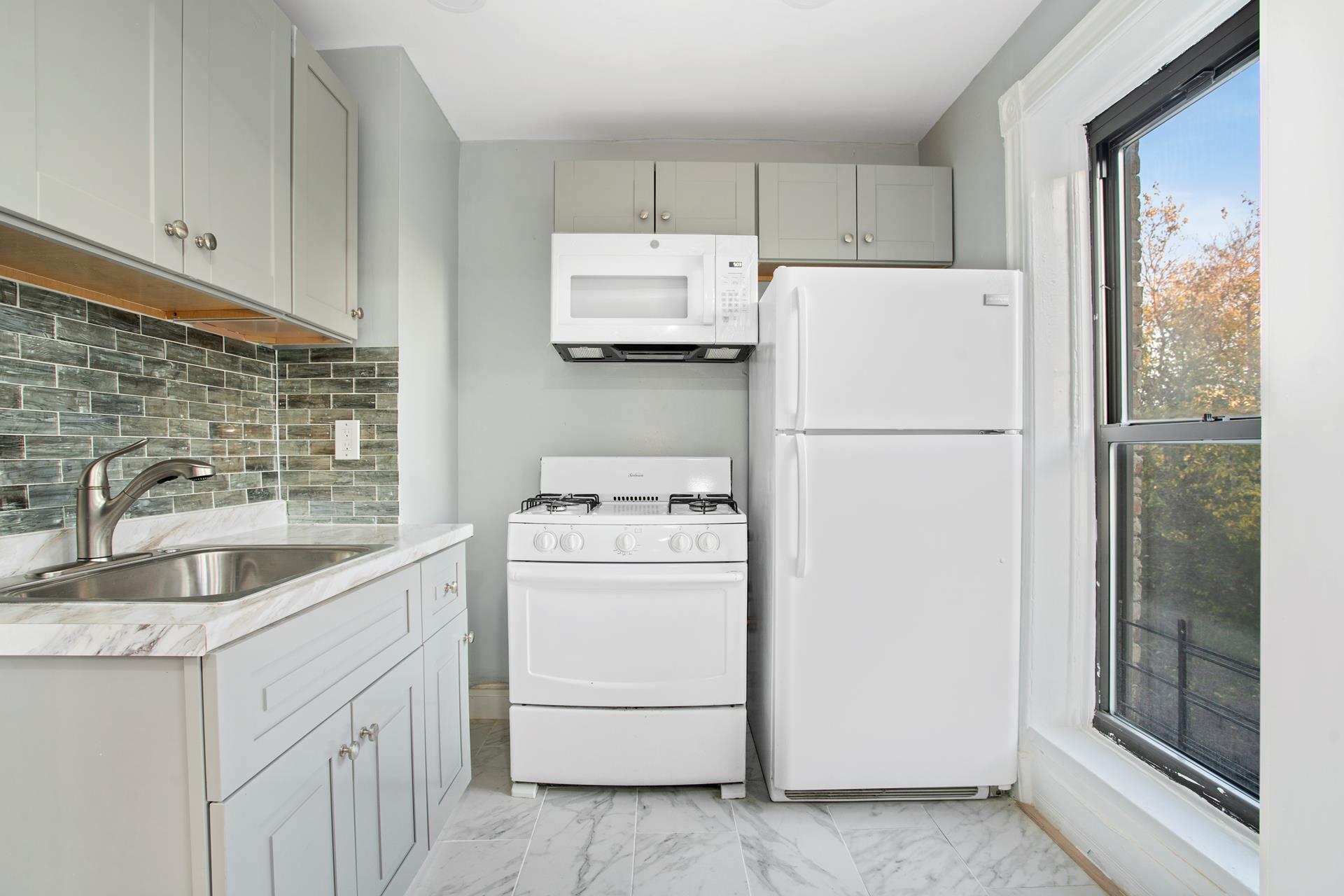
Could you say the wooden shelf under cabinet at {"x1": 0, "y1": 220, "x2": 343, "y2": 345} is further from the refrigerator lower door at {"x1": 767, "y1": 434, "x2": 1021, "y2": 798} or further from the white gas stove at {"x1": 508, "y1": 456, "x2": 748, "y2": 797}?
the refrigerator lower door at {"x1": 767, "y1": 434, "x2": 1021, "y2": 798}

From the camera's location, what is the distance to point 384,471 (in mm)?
2010

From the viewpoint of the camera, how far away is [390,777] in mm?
1398

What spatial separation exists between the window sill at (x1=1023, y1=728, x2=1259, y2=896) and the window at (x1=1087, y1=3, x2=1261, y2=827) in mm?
57

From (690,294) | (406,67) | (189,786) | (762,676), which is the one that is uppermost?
(406,67)

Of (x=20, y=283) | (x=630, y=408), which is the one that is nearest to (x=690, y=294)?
(x=630, y=408)

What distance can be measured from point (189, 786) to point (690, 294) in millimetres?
1865

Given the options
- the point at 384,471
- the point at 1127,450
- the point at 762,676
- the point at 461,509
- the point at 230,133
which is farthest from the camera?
the point at 461,509

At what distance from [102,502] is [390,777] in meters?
0.81

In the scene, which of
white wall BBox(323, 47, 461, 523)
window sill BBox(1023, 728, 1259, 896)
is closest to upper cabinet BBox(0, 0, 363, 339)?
white wall BBox(323, 47, 461, 523)

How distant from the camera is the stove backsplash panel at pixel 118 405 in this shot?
1.22m

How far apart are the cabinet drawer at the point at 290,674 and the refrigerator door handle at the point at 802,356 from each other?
1153mm

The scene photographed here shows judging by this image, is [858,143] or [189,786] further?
[858,143]

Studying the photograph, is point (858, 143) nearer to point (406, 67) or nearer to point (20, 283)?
point (406, 67)

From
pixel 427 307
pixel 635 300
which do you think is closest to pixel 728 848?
pixel 635 300
